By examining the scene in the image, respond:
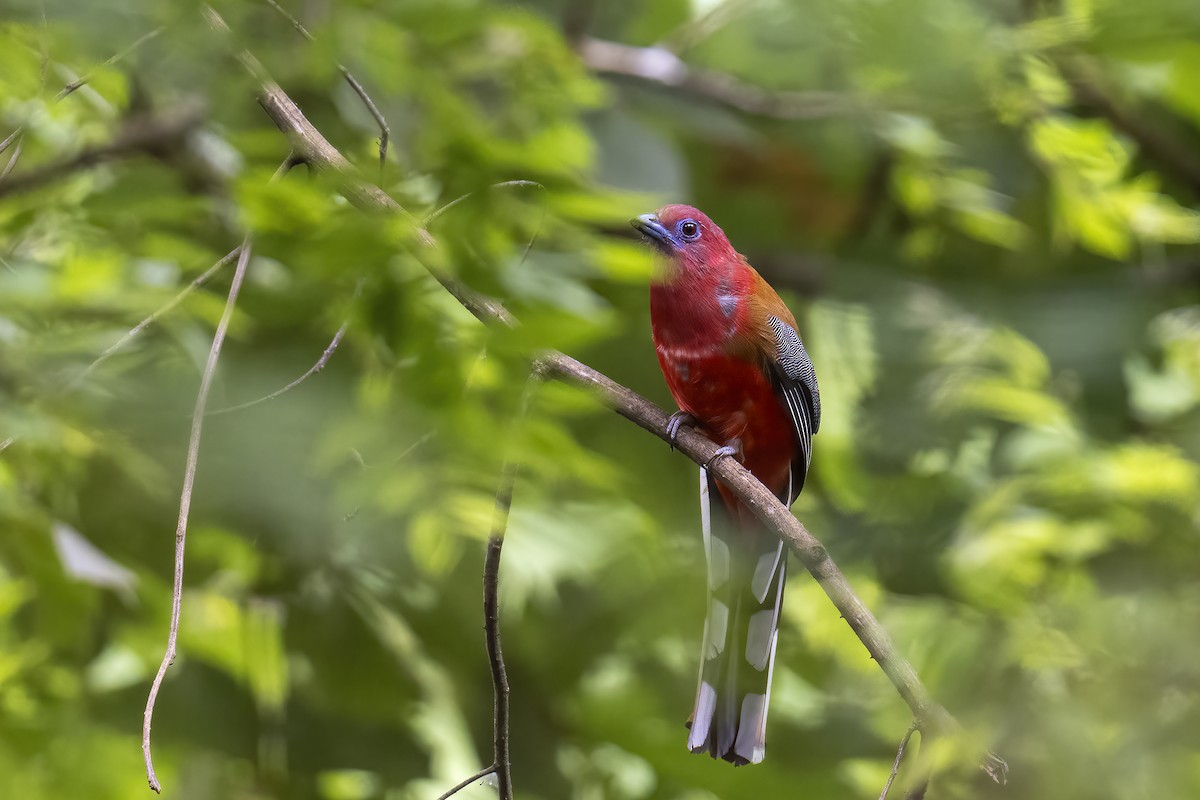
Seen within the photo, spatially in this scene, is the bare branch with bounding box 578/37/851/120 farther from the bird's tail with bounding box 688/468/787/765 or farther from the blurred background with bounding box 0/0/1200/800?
the bird's tail with bounding box 688/468/787/765

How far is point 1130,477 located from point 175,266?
332 cm

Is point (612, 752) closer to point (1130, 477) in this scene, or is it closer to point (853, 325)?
point (853, 325)

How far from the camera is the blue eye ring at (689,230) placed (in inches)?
155

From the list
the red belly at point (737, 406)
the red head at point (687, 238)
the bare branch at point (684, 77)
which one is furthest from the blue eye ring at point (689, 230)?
the bare branch at point (684, 77)

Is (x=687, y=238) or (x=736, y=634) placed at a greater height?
(x=687, y=238)

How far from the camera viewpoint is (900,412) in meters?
3.90

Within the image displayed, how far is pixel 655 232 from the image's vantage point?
3.80 m

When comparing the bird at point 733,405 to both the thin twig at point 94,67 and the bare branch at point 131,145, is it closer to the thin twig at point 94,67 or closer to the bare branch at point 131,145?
the thin twig at point 94,67

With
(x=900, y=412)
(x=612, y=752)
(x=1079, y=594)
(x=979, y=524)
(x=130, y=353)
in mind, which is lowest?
(x=612, y=752)

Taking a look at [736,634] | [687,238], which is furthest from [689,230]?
[736,634]

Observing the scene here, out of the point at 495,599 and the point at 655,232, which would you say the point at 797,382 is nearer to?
the point at 655,232

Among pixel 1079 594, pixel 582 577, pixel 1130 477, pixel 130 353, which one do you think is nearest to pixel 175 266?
pixel 130 353

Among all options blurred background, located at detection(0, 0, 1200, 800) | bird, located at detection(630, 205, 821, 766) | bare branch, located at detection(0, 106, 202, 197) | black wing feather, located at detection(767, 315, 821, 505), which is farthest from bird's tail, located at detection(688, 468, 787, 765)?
bare branch, located at detection(0, 106, 202, 197)

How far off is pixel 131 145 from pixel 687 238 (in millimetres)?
1875
